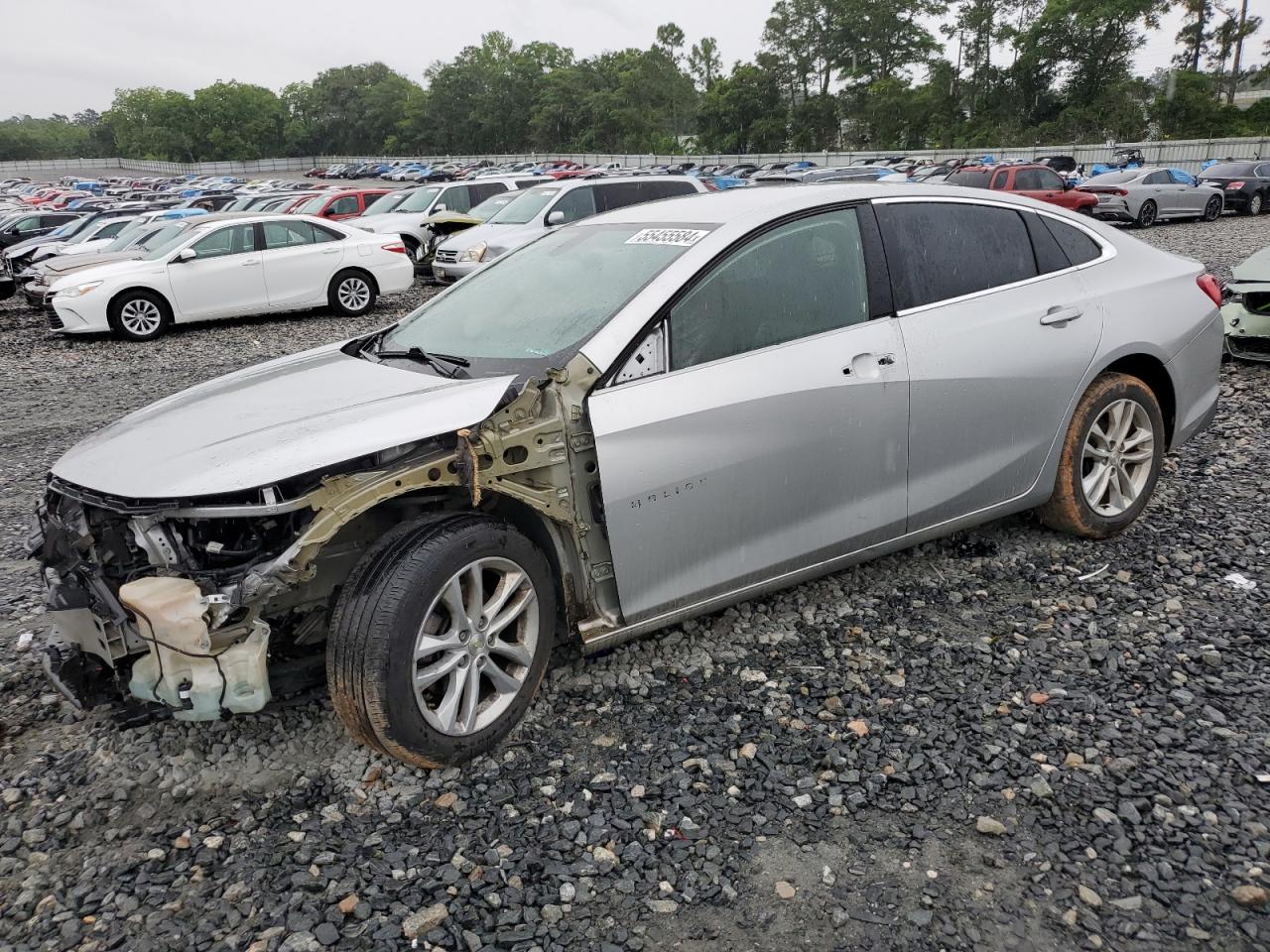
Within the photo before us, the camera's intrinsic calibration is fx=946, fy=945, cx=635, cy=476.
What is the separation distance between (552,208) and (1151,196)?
51.5 feet

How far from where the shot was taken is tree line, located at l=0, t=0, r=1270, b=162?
61688mm

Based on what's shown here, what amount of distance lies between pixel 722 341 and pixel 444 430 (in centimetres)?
105

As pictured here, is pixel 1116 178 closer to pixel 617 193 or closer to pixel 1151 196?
pixel 1151 196

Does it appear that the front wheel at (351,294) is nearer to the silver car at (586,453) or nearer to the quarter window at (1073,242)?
the silver car at (586,453)

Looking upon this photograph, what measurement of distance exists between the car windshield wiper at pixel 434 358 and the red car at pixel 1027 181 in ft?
63.1

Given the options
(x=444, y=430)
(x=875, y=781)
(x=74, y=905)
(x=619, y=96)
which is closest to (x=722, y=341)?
(x=444, y=430)

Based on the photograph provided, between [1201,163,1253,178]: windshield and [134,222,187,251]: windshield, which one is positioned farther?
[1201,163,1253,178]: windshield

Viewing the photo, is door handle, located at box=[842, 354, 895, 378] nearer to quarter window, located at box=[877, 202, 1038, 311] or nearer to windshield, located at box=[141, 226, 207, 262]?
quarter window, located at box=[877, 202, 1038, 311]

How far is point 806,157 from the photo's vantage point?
66250 millimetres

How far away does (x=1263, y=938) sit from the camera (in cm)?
225

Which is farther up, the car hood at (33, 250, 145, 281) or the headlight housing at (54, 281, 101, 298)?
the car hood at (33, 250, 145, 281)

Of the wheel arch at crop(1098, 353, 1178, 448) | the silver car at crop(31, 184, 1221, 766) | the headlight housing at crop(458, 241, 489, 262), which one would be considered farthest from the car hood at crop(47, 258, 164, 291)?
the wheel arch at crop(1098, 353, 1178, 448)

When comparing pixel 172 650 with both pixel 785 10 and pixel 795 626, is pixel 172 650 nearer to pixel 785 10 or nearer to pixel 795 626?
pixel 795 626

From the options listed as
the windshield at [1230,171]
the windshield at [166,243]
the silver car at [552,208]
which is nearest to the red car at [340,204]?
the windshield at [166,243]
